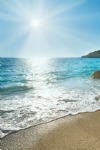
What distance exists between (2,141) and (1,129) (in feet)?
3.53

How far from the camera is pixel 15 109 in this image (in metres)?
10.6

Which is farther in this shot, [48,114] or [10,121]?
[48,114]

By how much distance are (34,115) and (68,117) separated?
5.89ft

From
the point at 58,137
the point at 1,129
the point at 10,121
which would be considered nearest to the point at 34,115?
the point at 10,121

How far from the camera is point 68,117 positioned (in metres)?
9.01

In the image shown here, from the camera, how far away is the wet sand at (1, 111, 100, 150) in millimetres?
5980

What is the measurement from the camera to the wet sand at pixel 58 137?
598 cm

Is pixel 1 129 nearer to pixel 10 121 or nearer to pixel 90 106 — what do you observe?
pixel 10 121

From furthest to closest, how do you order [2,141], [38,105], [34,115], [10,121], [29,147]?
[38,105] < [34,115] < [10,121] < [2,141] < [29,147]

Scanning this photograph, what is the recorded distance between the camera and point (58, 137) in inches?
263

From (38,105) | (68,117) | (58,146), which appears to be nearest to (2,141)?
(58,146)

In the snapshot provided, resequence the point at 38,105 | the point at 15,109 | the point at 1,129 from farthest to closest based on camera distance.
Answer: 1. the point at 38,105
2. the point at 15,109
3. the point at 1,129

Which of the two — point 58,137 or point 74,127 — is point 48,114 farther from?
point 58,137

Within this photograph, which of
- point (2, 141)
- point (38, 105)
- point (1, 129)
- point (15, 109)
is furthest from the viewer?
point (38, 105)
